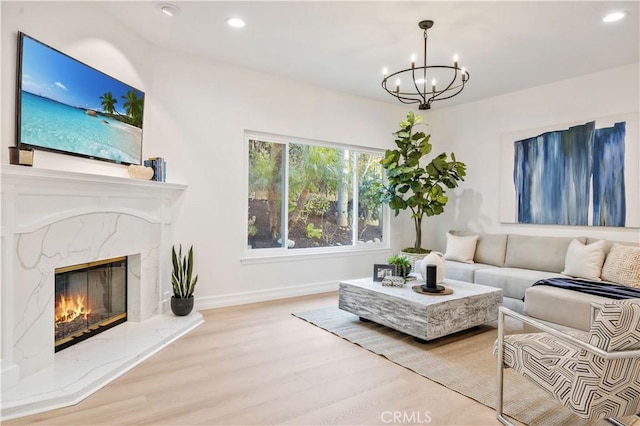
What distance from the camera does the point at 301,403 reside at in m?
2.17

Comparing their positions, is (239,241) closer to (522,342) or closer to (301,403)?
(301,403)

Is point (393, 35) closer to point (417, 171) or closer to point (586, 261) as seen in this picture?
point (417, 171)

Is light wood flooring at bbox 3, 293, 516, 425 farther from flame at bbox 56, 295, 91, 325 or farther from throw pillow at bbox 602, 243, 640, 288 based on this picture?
throw pillow at bbox 602, 243, 640, 288

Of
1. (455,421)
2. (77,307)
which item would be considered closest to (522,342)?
(455,421)

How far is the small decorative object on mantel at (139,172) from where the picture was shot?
3293 mm

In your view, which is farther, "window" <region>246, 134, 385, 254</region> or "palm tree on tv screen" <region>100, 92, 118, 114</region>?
"window" <region>246, 134, 385, 254</region>

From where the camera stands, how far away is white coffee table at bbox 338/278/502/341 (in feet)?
9.84

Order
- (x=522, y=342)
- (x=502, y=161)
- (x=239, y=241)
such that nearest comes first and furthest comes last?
(x=522, y=342), (x=239, y=241), (x=502, y=161)

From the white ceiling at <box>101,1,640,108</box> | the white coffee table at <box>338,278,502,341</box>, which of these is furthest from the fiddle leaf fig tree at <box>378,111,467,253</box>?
the white coffee table at <box>338,278,502,341</box>

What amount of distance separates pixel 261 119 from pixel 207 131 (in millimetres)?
696

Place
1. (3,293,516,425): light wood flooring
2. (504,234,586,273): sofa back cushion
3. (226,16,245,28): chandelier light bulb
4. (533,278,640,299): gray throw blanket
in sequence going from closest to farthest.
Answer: (3,293,516,425): light wood flooring → (533,278,640,299): gray throw blanket → (226,16,245,28): chandelier light bulb → (504,234,586,273): sofa back cushion

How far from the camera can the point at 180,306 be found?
357 cm

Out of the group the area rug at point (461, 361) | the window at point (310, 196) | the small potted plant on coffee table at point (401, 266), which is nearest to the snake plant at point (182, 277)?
the window at point (310, 196)

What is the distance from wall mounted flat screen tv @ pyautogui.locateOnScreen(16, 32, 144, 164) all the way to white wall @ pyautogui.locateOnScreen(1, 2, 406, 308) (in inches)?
4.5
